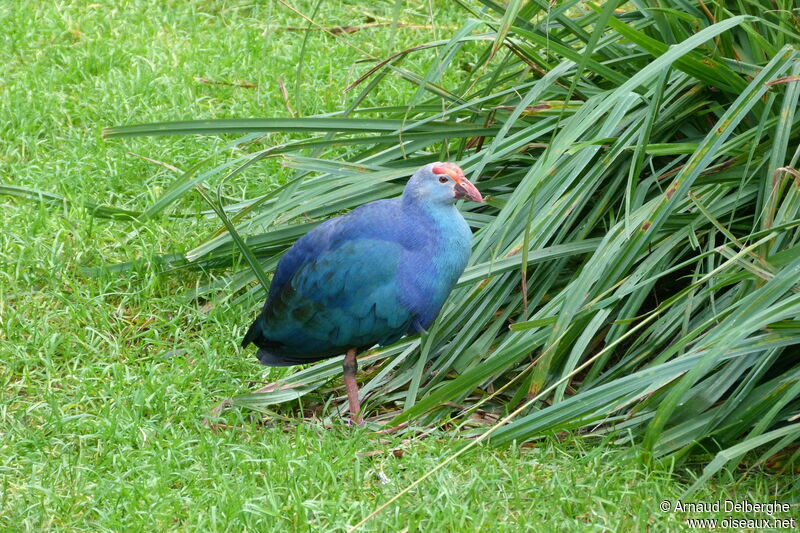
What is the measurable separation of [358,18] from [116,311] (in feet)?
8.91

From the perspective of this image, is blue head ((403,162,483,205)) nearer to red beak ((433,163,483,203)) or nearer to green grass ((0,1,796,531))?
red beak ((433,163,483,203))

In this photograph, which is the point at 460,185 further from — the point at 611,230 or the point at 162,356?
the point at 162,356

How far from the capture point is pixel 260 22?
5.86 meters

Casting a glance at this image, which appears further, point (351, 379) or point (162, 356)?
point (162, 356)

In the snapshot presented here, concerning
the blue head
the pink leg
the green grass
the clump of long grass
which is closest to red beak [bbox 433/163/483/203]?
the blue head

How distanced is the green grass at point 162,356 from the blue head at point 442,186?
0.69 m

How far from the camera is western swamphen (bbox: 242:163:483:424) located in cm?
309

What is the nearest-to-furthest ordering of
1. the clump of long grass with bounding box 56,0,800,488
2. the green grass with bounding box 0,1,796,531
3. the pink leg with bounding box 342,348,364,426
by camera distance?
1. the green grass with bounding box 0,1,796,531
2. the clump of long grass with bounding box 56,0,800,488
3. the pink leg with bounding box 342,348,364,426

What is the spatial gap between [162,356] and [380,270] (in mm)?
996

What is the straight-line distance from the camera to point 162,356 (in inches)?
144

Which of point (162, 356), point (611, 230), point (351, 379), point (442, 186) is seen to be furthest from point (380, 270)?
point (162, 356)

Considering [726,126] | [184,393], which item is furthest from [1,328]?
[726,126]

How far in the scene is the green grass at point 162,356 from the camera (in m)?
2.77

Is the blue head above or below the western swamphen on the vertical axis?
above
